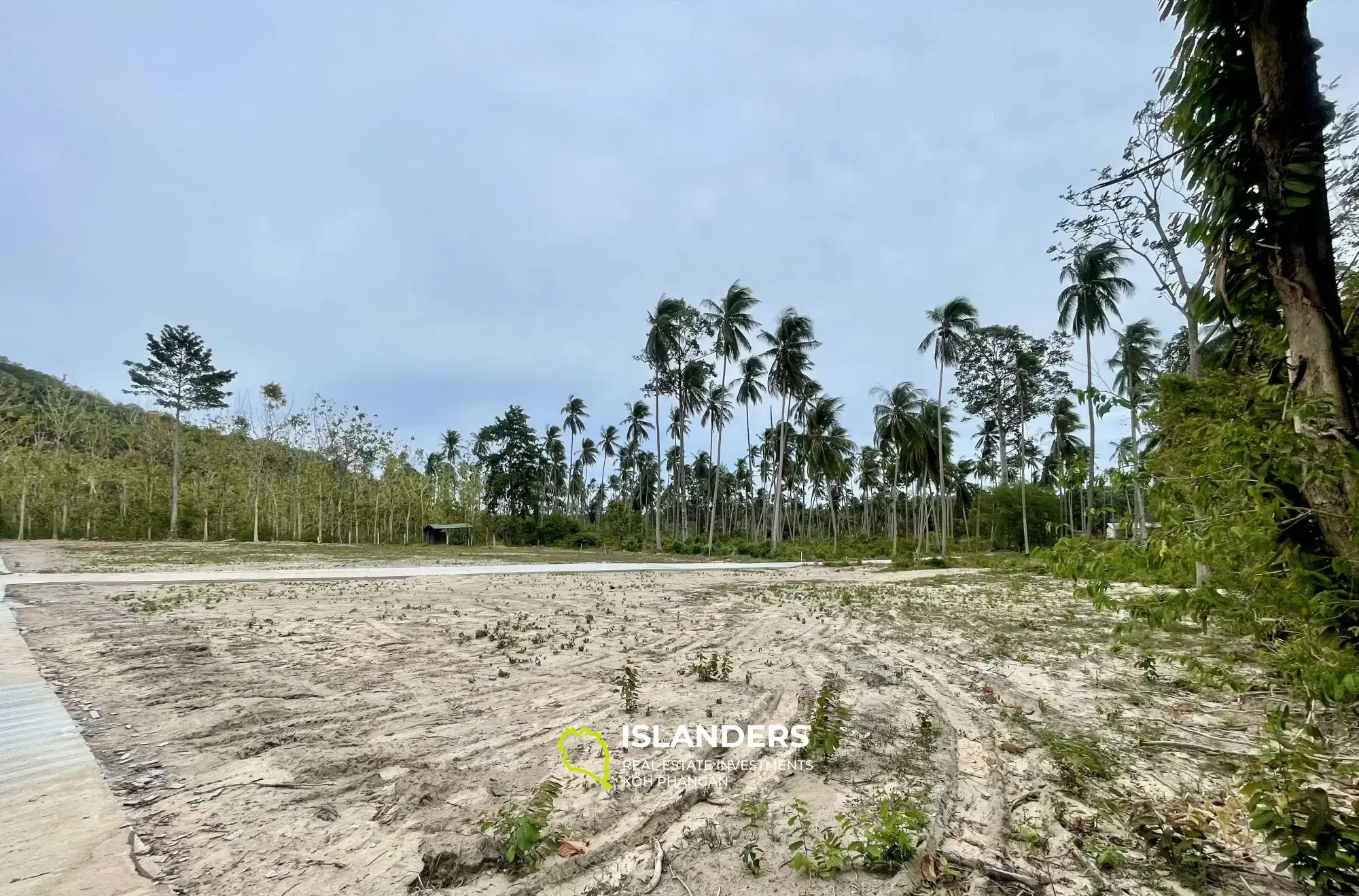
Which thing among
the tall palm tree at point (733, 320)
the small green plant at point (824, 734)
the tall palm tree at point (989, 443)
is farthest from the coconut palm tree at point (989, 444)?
the small green plant at point (824, 734)

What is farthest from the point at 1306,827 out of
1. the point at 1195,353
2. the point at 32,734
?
the point at 1195,353

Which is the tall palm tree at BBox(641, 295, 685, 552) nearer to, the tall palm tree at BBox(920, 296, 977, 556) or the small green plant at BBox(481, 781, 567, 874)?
the tall palm tree at BBox(920, 296, 977, 556)

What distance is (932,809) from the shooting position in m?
2.61

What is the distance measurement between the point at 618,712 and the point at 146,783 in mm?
2548

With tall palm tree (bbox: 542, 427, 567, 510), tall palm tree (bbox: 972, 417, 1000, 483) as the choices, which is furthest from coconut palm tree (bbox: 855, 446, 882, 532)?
tall palm tree (bbox: 542, 427, 567, 510)

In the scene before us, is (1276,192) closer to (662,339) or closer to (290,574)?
(290,574)

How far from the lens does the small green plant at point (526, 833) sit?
7.00 ft

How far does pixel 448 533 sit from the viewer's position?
46.0m

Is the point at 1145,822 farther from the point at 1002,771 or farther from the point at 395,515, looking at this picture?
the point at 395,515

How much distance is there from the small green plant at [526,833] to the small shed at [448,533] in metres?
43.5

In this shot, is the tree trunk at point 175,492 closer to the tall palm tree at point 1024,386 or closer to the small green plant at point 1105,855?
the small green plant at point 1105,855

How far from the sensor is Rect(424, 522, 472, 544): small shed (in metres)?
43.4

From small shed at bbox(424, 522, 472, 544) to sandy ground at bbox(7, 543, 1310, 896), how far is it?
37180 mm

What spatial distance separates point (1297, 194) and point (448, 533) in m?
49.9
